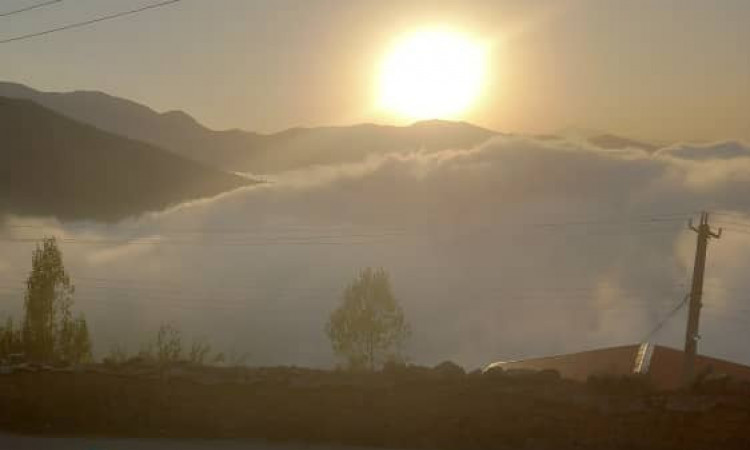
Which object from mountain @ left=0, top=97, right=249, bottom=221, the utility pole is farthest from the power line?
mountain @ left=0, top=97, right=249, bottom=221

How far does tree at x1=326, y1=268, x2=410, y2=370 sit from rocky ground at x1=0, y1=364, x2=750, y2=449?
4598cm

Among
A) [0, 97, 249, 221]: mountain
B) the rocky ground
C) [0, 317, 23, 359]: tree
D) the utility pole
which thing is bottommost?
the rocky ground

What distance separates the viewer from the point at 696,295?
3991cm

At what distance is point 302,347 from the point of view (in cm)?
14588

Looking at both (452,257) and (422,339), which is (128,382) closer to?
(422,339)

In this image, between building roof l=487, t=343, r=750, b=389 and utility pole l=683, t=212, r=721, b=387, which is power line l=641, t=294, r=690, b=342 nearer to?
utility pole l=683, t=212, r=721, b=387

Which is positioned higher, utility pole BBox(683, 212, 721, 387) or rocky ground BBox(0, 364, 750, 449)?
utility pole BBox(683, 212, 721, 387)

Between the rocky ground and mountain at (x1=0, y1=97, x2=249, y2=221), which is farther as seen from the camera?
mountain at (x1=0, y1=97, x2=249, y2=221)

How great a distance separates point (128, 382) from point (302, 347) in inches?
5202

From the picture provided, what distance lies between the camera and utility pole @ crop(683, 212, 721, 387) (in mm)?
38906

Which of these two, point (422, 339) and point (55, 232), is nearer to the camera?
point (55, 232)

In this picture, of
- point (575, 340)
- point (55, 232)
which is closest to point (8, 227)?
point (55, 232)

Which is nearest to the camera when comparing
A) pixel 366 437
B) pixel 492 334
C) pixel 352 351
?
pixel 366 437

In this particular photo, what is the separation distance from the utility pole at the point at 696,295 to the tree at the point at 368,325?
76.5ft
